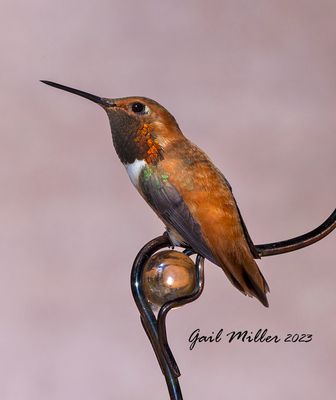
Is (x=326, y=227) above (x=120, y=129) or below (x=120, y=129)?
below

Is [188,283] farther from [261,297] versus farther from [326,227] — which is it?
[326,227]

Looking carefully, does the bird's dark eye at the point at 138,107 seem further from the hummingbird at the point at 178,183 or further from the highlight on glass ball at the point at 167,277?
the highlight on glass ball at the point at 167,277

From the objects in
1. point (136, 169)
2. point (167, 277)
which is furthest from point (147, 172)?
point (167, 277)

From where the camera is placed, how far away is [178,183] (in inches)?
31.1

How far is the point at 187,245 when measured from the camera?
0.84 metres

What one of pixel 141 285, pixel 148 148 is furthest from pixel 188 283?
pixel 148 148

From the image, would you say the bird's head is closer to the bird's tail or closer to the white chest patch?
the white chest patch

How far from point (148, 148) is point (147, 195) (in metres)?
0.05

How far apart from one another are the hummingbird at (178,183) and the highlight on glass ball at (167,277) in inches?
1.5

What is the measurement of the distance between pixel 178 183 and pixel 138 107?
0.09 meters

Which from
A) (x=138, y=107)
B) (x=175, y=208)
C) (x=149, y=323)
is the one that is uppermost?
(x=138, y=107)

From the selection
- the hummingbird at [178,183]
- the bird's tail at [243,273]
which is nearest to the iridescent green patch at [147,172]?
the hummingbird at [178,183]

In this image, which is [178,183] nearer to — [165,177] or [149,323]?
[165,177]

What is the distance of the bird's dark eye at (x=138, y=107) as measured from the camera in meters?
0.80
